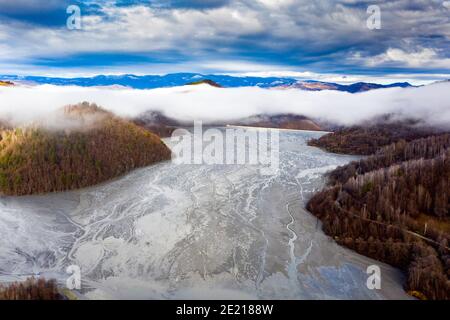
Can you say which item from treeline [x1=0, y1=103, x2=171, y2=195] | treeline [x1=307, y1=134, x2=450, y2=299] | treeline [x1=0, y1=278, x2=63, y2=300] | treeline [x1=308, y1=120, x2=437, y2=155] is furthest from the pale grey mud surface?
treeline [x1=308, y1=120, x2=437, y2=155]

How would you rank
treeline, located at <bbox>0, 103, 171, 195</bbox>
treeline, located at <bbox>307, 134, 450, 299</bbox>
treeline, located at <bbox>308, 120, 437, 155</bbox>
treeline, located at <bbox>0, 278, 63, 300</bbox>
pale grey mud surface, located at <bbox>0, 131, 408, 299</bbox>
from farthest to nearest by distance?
treeline, located at <bbox>308, 120, 437, 155</bbox>
treeline, located at <bbox>0, 103, 171, 195</bbox>
treeline, located at <bbox>307, 134, 450, 299</bbox>
pale grey mud surface, located at <bbox>0, 131, 408, 299</bbox>
treeline, located at <bbox>0, 278, 63, 300</bbox>

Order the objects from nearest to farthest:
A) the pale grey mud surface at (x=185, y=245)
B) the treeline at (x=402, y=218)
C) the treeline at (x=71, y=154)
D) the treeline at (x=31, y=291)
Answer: the treeline at (x=31, y=291)
the pale grey mud surface at (x=185, y=245)
the treeline at (x=402, y=218)
the treeline at (x=71, y=154)

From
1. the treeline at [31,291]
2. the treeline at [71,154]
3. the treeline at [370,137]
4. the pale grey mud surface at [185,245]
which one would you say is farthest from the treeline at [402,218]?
the treeline at [370,137]

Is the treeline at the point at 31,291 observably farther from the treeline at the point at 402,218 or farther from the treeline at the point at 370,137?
the treeline at the point at 370,137

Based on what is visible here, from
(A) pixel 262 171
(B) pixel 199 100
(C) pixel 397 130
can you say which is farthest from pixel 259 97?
(A) pixel 262 171

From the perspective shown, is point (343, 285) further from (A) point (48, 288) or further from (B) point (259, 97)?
(B) point (259, 97)

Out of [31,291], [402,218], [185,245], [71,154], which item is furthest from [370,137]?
[31,291]

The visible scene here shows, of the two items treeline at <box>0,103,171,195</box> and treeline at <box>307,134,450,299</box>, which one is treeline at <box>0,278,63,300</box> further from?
treeline at <box>0,103,171,195</box>

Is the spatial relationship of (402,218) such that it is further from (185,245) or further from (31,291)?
(31,291)
